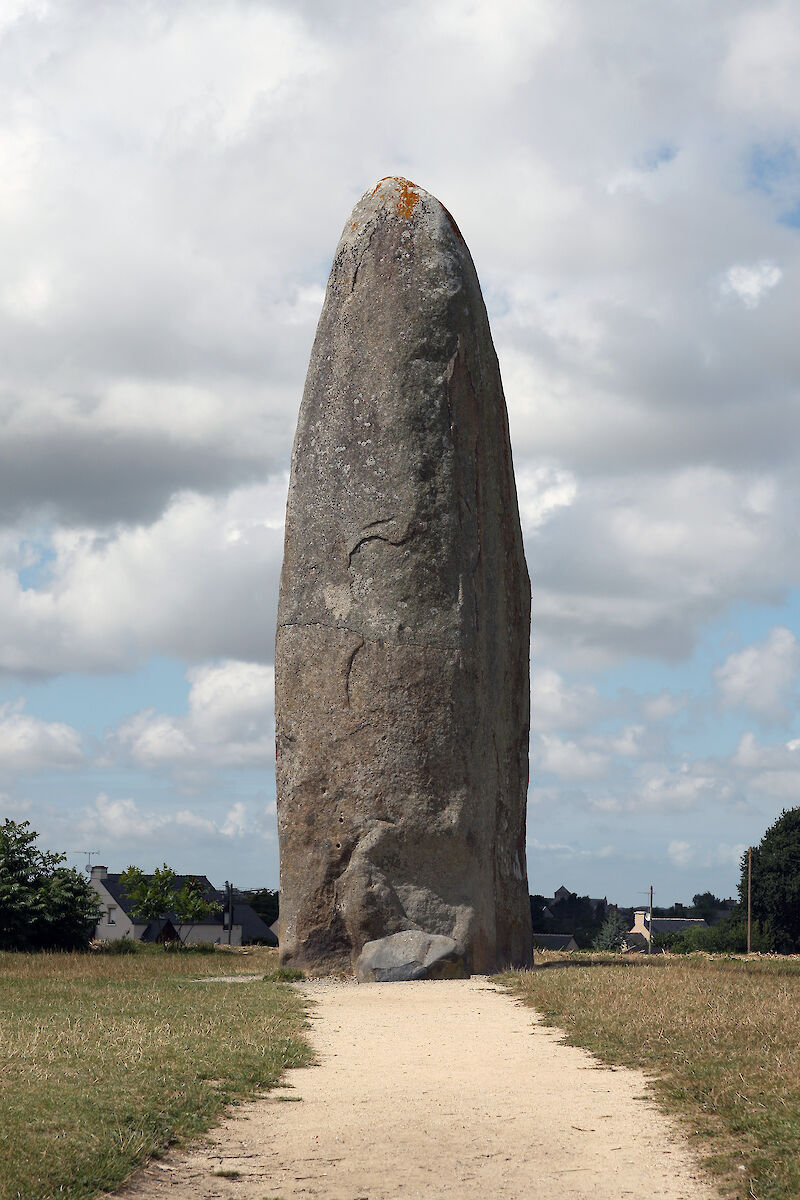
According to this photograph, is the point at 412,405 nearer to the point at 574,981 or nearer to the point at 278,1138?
the point at 574,981

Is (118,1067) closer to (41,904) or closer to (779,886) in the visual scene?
(41,904)

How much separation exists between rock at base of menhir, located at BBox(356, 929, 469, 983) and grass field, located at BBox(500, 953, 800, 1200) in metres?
0.72

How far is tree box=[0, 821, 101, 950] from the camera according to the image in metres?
21.2

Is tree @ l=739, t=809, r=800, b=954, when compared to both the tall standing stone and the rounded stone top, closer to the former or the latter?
the tall standing stone

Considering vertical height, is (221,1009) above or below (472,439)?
below

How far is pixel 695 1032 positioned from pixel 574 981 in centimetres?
350

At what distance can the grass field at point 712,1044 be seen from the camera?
5.88m

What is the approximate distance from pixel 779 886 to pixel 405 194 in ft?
124

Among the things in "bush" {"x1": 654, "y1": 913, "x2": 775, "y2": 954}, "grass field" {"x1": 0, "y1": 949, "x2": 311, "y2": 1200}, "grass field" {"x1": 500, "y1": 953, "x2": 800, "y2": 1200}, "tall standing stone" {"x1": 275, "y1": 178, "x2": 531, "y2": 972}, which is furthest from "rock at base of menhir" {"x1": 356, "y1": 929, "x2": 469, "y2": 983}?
"bush" {"x1": 654, "y1": 913, "x2": 775, "y2": 954}

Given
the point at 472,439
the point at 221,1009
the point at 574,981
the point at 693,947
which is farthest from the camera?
the point at 693,947

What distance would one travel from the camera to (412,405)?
15.5 meters

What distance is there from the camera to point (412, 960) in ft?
44.4

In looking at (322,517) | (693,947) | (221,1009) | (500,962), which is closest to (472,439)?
(322,517)

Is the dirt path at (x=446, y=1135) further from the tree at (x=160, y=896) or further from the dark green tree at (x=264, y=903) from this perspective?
the dark green tree at (x=264, y=903)
